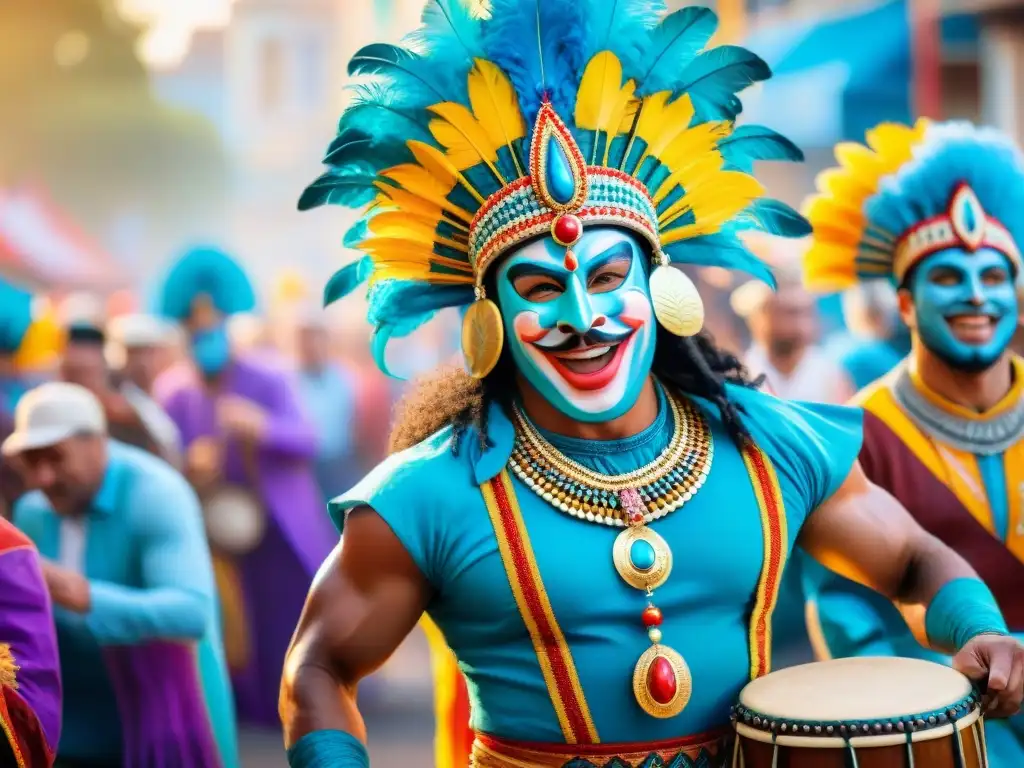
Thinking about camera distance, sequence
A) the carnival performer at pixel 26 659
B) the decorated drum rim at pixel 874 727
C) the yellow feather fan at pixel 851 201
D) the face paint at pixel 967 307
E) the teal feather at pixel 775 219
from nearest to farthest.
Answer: the decorated drum rim at pixel 874 727 < the carnival performer at pixel 26 659 < the teal feather at pixel 775 219 < the face paint at pixel 967 307 < the yellow feather fan at pixel 851 201

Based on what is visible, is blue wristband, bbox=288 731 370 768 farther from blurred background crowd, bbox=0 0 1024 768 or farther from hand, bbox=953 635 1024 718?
blurred background crowd, bbox=0 0 1024 768

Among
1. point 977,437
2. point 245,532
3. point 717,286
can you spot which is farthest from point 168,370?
point 977,437

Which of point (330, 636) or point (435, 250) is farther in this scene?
point (435, 250)

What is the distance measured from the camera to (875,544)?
3307mm

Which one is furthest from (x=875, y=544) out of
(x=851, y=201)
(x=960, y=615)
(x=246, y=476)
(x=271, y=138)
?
(x=271, y=138)

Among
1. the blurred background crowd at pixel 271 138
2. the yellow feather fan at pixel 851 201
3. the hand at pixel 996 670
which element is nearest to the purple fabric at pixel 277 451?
the blurred background crowd at pixel 271 138

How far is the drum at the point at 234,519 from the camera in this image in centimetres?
764

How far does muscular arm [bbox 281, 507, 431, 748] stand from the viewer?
2994 millimetres

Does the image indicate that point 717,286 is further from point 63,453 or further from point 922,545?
point 922,545

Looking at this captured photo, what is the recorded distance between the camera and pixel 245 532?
25.3 ft

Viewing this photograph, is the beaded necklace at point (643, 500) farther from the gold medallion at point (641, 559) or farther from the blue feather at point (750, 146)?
the blue feather at point (750, 146)

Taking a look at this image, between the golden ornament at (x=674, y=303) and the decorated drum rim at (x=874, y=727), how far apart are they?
0.75m

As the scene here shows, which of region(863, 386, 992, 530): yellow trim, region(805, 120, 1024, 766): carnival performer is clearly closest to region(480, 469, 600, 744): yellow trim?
region(805, 120, 1024, 766): carnival performer

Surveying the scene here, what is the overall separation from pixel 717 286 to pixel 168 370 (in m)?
2.98
